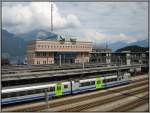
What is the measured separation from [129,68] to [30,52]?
189 feet

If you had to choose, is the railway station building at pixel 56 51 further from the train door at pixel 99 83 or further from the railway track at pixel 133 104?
the railway track at pixel 133 104

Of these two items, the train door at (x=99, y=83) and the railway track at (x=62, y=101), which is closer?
the railway track at (x=62, y=101)

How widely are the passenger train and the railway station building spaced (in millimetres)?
70329

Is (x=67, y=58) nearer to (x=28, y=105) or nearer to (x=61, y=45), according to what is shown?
(x=61, y=45)

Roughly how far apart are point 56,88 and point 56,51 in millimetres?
83510

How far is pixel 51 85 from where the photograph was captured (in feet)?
107

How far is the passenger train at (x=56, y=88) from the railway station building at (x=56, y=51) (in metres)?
70.3

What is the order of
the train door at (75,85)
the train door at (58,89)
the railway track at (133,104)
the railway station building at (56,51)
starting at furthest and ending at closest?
the railway station building at (56,51) < the train door at (75,85) < the train door at (58,89) < the railway track at (133,104)

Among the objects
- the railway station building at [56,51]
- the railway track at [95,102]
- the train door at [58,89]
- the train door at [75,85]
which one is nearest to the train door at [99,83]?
the railway track at [95,102]

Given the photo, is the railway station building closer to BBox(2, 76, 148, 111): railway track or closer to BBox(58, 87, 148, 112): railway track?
BBox(2, 76, 148, 111): railway track

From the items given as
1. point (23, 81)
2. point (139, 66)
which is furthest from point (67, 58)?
point (23, 81)

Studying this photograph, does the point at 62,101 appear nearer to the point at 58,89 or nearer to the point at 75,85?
the point at 58,89

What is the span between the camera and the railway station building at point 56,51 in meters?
112

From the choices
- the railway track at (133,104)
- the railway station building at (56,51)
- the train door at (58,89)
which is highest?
the railway station building at (56,51)
